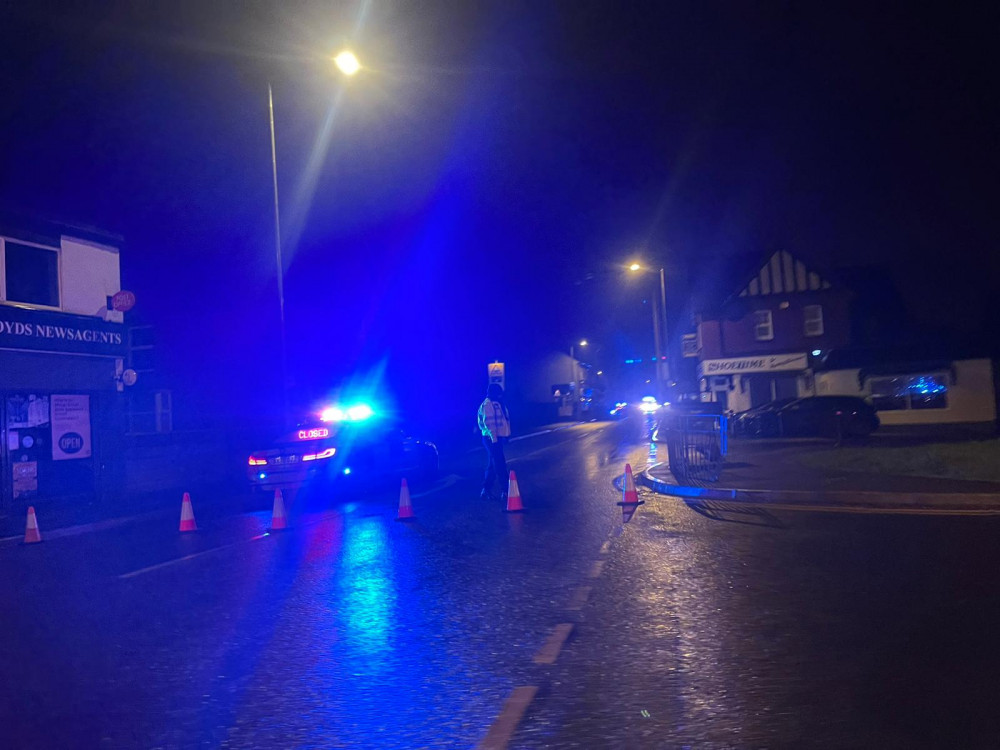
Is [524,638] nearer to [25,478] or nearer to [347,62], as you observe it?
[347,62]

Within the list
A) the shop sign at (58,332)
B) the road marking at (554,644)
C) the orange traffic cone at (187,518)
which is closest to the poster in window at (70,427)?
the shop sign at (58,332)

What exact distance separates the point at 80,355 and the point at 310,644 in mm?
17843

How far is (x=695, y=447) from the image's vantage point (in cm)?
1806

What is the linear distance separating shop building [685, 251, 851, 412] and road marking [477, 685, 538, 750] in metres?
42.0

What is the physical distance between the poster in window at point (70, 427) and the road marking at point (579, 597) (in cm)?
1716

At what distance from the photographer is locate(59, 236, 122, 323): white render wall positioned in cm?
2227

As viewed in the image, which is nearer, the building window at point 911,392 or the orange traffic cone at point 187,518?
the orange traffic cone at point 187,518

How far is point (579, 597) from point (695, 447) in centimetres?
1030

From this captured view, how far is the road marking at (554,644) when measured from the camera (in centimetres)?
635

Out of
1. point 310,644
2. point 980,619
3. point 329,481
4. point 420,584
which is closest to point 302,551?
point 420,584

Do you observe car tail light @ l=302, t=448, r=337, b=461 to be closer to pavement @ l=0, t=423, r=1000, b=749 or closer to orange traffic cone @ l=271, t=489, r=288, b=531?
orange traffic cone @ l=271, t=489, r=288, b=531

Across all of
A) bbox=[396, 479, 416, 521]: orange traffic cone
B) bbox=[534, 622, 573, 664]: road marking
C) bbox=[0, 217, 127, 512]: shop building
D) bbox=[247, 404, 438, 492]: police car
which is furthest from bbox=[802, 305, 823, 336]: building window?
bbox=[534, 622, 573, 664]: road marking

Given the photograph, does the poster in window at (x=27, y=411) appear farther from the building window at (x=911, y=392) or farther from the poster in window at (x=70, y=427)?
the building window at (x=911, y=392)

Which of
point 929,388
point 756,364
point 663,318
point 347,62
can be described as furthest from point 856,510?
point 756,364
